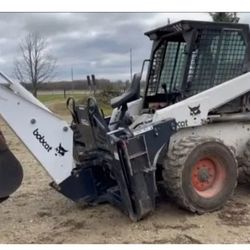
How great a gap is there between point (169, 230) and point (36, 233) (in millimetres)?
1338

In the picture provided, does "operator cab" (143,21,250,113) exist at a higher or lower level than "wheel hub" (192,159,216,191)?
higher

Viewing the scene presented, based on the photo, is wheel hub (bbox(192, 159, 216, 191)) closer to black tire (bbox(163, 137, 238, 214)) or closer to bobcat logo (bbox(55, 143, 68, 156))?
black tire (bbox(163, 137, 238, 214))

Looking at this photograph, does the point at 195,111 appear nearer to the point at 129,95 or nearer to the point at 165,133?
the point at 165,133

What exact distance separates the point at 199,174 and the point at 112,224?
108 centimetres

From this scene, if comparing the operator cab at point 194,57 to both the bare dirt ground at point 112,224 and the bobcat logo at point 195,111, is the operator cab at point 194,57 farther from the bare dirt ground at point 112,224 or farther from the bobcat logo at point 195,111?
the bare dirt ground at point 112,224

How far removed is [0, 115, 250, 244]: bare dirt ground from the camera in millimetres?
4789

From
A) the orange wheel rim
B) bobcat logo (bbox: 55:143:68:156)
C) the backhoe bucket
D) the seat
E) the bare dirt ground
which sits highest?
the seat

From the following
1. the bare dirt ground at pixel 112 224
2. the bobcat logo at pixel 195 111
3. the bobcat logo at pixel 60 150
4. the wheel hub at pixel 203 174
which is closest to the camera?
the bare dirt ground at pixel 112 224

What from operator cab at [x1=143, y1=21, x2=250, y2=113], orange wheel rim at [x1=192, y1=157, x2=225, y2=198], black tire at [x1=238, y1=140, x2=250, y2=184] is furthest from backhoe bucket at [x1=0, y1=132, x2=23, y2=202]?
black tire at [x1=238, y1=140, x2=250, y2=184]

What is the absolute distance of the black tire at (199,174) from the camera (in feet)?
17.1

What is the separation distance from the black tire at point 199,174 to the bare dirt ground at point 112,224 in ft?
0.58

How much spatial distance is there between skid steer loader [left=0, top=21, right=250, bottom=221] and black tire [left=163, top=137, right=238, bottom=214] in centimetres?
1

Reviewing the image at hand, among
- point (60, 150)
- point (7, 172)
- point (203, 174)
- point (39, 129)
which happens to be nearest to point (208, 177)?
point (203, 174)

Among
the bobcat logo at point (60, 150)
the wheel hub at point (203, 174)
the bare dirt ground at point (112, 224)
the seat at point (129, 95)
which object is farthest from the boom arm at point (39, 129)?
the seat at point (129, 95)
